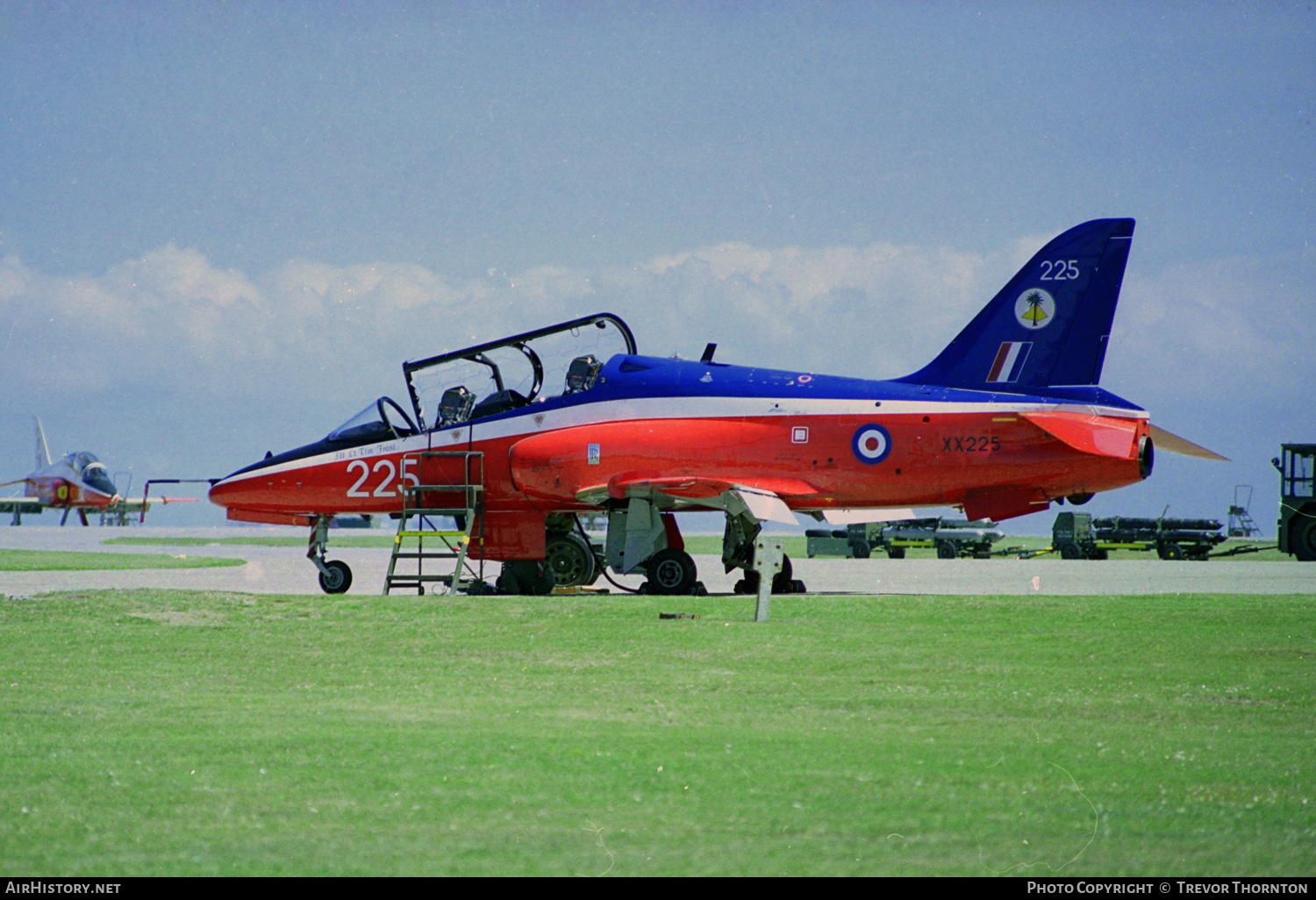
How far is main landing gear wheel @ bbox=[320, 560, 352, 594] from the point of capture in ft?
60.1

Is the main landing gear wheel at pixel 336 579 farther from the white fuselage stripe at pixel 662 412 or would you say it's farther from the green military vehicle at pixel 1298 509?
the green military vehicle at pixel 1298 509

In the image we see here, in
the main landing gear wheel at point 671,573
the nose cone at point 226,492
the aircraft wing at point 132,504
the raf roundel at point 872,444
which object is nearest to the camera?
the raf roundel at point 872,444

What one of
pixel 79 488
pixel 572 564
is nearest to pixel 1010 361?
pixel 572 564

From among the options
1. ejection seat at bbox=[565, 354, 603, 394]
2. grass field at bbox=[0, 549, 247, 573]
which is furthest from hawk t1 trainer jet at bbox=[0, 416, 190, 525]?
ejection seat at bbox=[565, 354, 603, 394]

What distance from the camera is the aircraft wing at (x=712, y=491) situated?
671 inches

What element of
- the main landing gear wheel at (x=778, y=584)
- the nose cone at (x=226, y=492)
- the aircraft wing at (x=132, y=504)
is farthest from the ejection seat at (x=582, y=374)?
the aircraft wing at (x=132, y=504)

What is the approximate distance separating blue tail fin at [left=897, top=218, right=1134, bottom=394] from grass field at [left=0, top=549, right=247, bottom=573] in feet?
59.0

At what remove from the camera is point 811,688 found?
8.49 m

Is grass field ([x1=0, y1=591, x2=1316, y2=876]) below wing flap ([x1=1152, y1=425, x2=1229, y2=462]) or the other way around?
below

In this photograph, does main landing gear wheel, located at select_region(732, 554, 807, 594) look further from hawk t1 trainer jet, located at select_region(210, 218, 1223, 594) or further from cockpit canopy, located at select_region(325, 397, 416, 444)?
cockpit canopy, located at select_region(325, 397, 416, 444)

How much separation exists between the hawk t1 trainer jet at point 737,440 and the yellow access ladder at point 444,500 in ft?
0.18

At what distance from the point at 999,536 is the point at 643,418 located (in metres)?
27.3

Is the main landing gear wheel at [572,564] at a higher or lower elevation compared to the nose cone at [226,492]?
lower
